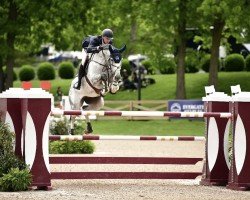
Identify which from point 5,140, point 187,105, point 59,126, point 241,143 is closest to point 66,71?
point 187,105

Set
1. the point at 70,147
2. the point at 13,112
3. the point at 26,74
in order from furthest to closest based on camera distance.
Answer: the point at 26,74 < the point at 70,147 < the point at 13,112

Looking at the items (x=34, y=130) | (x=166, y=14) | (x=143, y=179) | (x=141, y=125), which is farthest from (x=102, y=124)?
(x=34, y=130)

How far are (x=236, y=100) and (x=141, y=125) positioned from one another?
28.3 meters

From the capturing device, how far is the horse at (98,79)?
19.9 m

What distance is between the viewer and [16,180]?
13.9 m

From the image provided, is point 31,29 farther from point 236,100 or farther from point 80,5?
point 236,100

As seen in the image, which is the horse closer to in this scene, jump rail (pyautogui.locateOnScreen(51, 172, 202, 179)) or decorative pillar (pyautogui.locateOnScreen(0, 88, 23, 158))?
jump rail (pyautogui.locateOnScreen(51, 172, 202, 179))

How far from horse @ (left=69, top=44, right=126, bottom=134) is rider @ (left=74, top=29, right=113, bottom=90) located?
9 centimetres

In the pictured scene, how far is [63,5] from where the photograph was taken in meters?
47.1

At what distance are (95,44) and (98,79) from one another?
0.75 metres

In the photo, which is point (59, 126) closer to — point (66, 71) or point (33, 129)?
point (33, 129)

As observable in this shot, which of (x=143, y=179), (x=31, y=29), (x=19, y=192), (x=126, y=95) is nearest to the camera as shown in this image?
(x=19, y=192)

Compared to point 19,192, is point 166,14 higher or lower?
higher

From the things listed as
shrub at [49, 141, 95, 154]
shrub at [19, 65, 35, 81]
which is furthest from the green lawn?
shrub at [49, 141, 95, 154]
